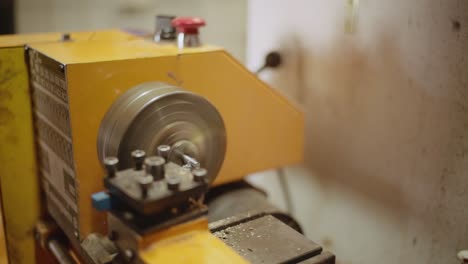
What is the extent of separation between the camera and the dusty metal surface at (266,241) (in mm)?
893

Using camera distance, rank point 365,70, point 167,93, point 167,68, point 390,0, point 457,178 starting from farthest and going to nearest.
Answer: point 365,70
point 390,0
point 457,178
point 167,68
point 167,93

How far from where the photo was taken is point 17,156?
1308 mm

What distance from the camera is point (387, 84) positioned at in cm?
145

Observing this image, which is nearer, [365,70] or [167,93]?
[167,93]

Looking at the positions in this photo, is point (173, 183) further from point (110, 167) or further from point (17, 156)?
point (17, 156)

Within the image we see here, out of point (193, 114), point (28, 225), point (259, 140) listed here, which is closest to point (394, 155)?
point (259, 140)

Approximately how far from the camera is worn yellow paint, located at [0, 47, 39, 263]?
126 cm

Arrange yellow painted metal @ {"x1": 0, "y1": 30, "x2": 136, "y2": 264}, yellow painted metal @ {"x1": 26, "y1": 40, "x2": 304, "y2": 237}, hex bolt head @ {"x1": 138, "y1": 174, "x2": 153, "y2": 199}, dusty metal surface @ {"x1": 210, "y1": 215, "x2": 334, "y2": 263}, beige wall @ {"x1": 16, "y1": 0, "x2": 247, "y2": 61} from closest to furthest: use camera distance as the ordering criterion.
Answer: hex bolt head @ {"x1": 138, "y1": 174, "x2": 153, "y2": 199}
dusty metal surface @ {"x1": 210, "y1": 215, "x2": 334, "y2": 263}
yellow painted metal @ {"x1": 26, "y1": 40, "x2": 304, "y2": 237}
yellow painted metal @ {"x1": 0, "y1": 30, "x2": 136, "y2": 264}
beige wall @ {"x1": 16, "y1": 0, "x2": 247, "y2": 61}

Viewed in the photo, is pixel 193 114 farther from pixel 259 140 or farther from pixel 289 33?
pixel 289 33

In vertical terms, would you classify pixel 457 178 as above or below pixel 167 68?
below

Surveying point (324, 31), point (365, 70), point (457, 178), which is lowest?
point (457, 178)

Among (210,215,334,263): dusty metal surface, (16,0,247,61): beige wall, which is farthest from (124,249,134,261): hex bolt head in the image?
(16,0,247,61): beige wall

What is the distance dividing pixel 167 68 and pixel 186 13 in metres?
1.21

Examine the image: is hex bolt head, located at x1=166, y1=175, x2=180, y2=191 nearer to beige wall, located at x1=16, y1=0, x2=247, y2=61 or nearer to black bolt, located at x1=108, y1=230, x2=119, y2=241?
black bolt, located at x1=108, y1=230, x2=119, y2=241
